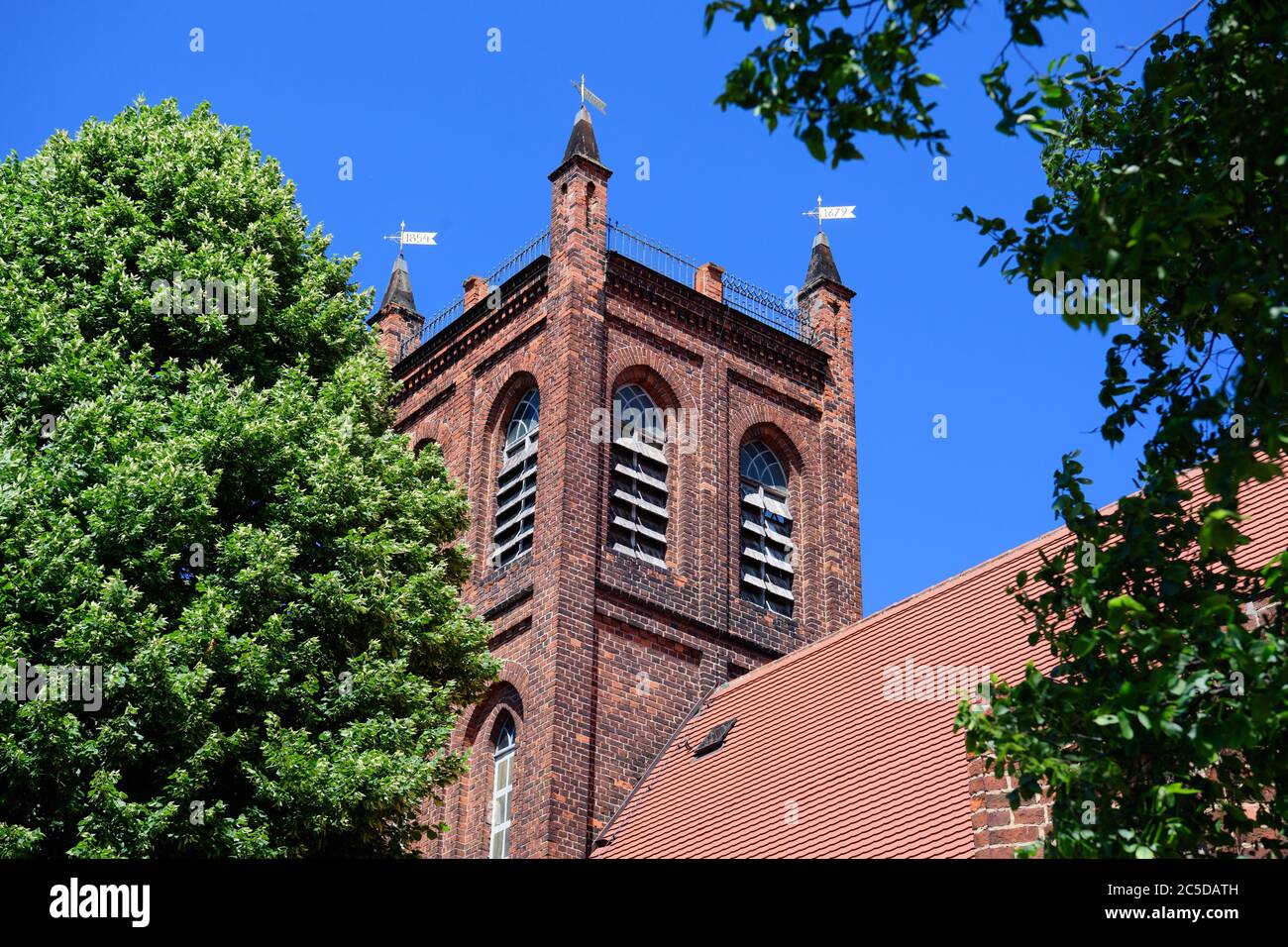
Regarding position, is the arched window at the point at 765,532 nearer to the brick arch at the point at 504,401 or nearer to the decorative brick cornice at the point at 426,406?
the brick arch at the point at 504,401

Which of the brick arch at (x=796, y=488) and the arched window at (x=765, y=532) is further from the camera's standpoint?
the brick arch at (x=796, y=488)

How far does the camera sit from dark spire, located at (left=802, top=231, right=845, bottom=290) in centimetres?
3181

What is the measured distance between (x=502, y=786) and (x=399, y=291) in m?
12.2

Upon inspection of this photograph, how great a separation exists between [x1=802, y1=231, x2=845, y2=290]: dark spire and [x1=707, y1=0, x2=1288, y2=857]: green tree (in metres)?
22.5

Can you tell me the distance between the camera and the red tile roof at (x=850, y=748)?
17938 millimetres

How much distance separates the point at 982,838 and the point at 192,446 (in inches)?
305

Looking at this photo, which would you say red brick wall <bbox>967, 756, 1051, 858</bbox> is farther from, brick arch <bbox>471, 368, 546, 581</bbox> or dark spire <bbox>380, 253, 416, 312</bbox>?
dark spire <bbox>380, 253, 416, 312</bbox>

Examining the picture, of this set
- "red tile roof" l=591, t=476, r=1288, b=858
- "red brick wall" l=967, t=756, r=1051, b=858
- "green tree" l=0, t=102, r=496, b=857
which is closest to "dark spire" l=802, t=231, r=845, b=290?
"red tile roof" l=591, t=476, r=1288, b=858

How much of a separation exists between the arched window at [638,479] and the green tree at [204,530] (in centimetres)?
770

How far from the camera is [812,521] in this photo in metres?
29.2

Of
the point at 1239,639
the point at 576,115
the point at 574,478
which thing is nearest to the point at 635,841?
the point at 574,478

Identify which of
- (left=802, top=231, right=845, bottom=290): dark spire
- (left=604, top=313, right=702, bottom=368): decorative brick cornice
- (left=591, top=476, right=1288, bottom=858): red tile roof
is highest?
(left=802, top=231, right=845, bottom=290): dark spire

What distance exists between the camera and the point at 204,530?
15.2 metres

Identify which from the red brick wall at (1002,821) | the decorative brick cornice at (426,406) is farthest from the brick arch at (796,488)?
the red brick wall at (1002,821)
